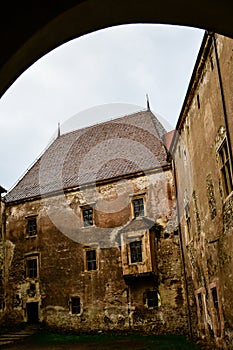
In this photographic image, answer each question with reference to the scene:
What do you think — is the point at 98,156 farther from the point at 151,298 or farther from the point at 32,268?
the point at 151,298

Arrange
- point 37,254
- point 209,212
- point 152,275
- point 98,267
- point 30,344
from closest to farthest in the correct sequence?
point 209,212
point 30,344
point 152,275
point 98,267
point 37,254

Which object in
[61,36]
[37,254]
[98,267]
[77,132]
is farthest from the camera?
[77,132]

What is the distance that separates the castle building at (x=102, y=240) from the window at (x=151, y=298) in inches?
2.0

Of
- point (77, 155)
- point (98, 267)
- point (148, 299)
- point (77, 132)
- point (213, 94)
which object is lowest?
point (148, 299)

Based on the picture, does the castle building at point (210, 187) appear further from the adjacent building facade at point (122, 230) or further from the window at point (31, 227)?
the window at point (31, 227)

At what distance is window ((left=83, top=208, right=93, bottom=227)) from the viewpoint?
2223cm

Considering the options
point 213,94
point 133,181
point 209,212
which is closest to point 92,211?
point 133,181

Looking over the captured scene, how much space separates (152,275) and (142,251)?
128 centimetres

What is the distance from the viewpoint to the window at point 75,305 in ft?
69.3

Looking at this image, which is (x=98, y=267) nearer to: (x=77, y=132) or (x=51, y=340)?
(x=51, y=340)

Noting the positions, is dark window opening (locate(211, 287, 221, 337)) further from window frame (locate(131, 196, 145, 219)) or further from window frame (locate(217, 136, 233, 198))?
window frame (locate(131, 196, 145, 219))

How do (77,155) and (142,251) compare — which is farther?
(77,155)

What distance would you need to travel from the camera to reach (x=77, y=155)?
26047 mm

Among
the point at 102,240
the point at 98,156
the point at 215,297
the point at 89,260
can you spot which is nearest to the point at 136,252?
the point at 102,240
